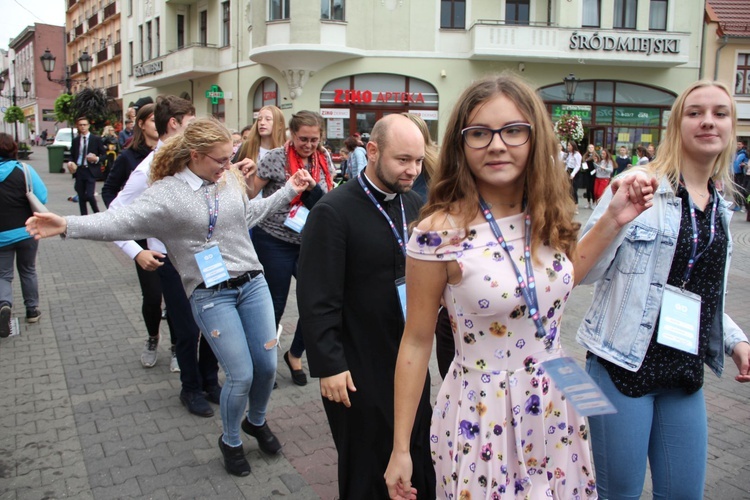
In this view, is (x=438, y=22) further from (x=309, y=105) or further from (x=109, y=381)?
(x=109, y=381)

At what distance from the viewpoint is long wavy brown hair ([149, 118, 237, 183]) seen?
351 cm

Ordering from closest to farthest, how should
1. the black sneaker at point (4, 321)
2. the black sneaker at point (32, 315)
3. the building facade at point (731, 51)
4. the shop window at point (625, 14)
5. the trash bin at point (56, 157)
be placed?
the black sneaker at point (4, 321)
the black sneaker at point (32, 315)
the shop window at point (625, 14)
the building facade at point (731, 51)
the trash bin at point (56, 157)

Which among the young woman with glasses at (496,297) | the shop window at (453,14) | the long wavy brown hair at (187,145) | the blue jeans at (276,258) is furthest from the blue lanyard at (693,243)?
the shop window at (453,14)

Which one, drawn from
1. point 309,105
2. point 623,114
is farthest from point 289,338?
point 623,114

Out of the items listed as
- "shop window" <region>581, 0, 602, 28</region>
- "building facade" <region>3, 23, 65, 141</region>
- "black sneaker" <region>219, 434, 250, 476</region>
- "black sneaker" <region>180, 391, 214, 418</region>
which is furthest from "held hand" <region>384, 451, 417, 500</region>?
"building facade" <region>3, 23, 65, 141</region>

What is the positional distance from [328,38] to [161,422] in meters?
21.6

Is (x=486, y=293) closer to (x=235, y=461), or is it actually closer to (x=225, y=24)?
(x=235, y=461)

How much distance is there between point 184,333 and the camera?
14.5 feet

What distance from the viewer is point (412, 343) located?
198 centimetres

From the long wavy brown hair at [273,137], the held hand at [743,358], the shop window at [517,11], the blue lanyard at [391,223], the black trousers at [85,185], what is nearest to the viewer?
the held hand at [743,358]

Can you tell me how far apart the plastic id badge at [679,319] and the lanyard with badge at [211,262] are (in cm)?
220

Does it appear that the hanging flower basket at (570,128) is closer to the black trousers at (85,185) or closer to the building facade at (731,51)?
the black trousers at (85,185)

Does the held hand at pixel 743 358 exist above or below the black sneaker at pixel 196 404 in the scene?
above

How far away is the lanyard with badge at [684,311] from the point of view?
228 centimetres
